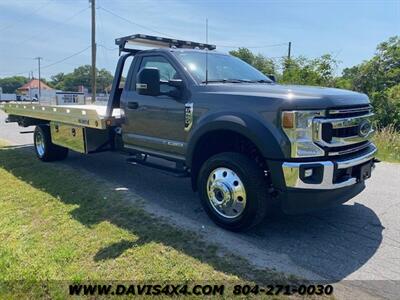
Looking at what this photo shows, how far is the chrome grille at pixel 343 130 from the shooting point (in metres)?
3.68

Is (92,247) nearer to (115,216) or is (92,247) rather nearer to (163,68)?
(115,216)

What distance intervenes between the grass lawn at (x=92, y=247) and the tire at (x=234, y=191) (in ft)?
1.41

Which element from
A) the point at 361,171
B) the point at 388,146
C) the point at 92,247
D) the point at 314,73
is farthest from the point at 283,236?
the point at 314,73

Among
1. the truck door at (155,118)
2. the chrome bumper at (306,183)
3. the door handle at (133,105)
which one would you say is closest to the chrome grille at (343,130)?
the chrome bumper at (306,183)

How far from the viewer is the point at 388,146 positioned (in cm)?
985

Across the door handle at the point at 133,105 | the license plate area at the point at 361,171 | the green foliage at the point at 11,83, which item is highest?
the green foliage at the point at 11,83

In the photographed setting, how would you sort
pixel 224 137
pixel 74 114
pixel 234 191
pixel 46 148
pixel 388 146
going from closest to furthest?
pixel 234 191 < pixel 224 137 < pixel 74 114 < pixel 46 148 < pixel 388 146

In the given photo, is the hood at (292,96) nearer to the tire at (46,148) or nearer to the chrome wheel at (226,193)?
the chrome wheel at (226,193)

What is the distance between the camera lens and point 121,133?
5.89 metres

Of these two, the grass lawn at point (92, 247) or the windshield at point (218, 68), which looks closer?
the grass lawn at point (92, 247)

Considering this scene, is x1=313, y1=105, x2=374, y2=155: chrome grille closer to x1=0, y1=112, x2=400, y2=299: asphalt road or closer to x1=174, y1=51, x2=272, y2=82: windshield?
x1=0, y1=112, x2=400, y2=299: asphalt road

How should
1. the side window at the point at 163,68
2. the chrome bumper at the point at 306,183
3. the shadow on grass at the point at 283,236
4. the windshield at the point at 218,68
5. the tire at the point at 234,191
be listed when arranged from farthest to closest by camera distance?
the side window at the point at 163,68 → the windshield at the point at 218,68 → the tire at the point at 234,191 → the chrome bumper at the point at 306,183 → the shadow on grass at the point at 283,236

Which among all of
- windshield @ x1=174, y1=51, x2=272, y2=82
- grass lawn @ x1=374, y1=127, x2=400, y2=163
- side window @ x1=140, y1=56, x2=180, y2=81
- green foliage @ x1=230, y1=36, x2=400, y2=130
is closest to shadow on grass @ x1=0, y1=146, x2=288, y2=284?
side window @ x1=140, y1=56, x2=180, y2=81

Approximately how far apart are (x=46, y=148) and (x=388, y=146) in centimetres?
823
